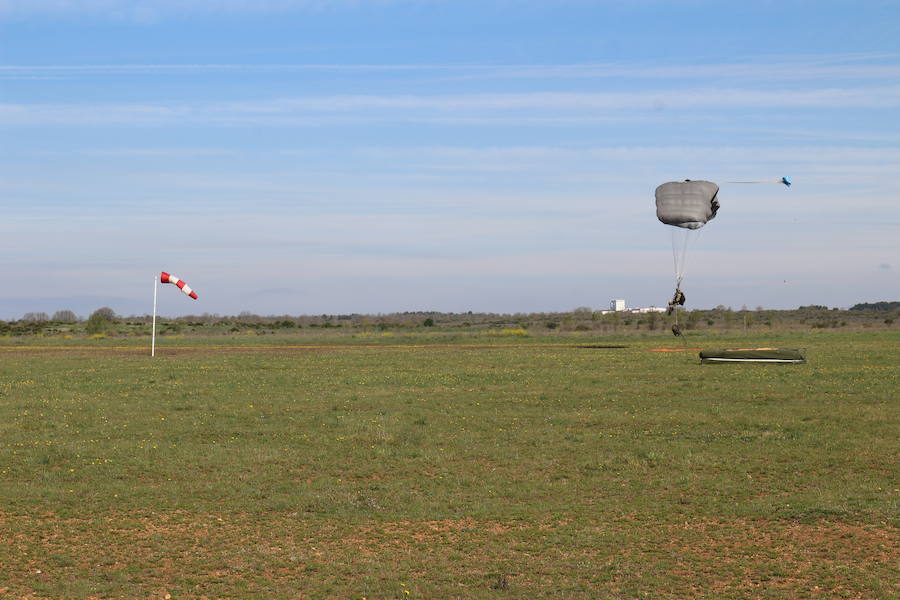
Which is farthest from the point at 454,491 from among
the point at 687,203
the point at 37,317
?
the point at 37,317

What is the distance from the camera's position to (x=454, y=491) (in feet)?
52.9

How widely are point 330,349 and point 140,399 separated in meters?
32.0

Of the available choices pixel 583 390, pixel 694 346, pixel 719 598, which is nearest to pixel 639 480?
pixel 719 598

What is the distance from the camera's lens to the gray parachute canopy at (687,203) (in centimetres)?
3984

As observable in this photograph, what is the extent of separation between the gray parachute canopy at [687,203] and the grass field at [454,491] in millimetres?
10700

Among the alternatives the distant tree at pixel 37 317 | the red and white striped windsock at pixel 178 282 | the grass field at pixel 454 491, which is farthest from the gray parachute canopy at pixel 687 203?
the distant tree at pixel 37 317

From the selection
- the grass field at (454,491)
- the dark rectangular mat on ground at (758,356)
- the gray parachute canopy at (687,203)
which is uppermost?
the gray parachute canopy at (687,203)

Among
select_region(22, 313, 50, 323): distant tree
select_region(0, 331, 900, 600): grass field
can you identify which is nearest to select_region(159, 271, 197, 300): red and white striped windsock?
select_region(0, 331, 900, 600): grass field

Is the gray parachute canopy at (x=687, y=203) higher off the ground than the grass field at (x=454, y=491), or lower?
higher

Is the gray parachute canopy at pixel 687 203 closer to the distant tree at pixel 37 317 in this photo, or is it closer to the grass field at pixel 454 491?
the grass field at pixel 454 491

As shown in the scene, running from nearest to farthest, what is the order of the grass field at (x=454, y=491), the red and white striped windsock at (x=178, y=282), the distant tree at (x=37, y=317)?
the grass field at (x=454, y=491) → the red and white striped windsock at (x=178, y=282) → the distant tree at (x=37, y=317)

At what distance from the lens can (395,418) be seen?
961 inches

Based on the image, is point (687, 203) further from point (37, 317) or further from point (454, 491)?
point (37, 317)

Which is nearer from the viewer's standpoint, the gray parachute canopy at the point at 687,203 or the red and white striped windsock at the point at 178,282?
the gray parachute canopy at the point at 687,203
